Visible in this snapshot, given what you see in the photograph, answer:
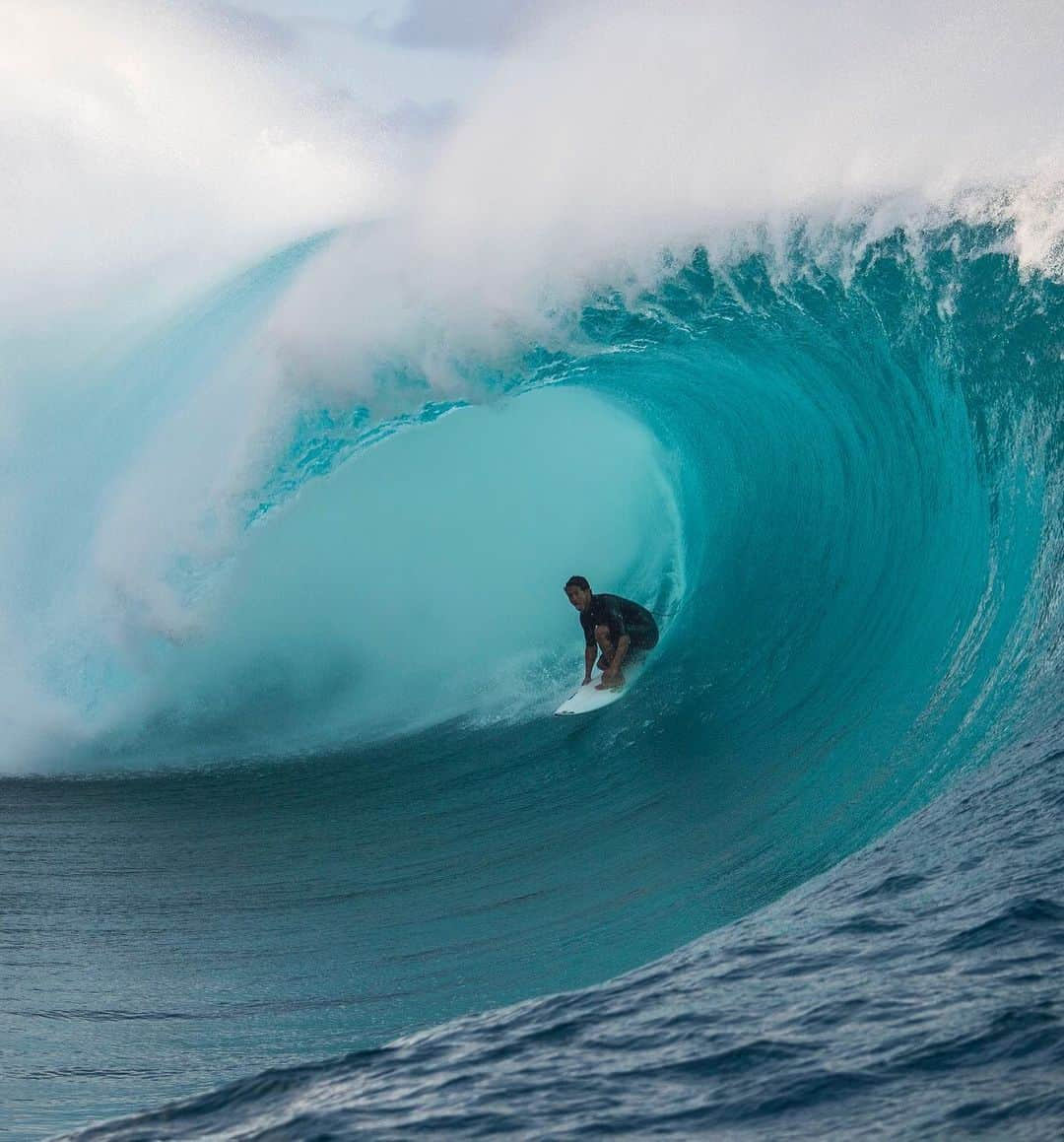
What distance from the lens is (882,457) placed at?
8.28m

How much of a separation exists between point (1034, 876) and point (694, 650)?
5.06 metres

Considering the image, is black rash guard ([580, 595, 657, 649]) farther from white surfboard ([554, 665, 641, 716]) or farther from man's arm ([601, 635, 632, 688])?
white surfboard ([554, 665, 641, 716])

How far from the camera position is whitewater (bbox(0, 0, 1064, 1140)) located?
9.13ft

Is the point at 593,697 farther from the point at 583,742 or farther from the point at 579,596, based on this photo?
the point at 579,596

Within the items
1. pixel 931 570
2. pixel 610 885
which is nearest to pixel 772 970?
pixel 610 885

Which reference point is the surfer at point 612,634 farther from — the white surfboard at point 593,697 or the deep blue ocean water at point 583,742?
→ the deep blue ocean water at point 583,742

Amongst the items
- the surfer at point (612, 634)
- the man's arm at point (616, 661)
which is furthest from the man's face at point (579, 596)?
the man's arm at point (616, 661)

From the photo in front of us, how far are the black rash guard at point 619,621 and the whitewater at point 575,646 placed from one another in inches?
14.3

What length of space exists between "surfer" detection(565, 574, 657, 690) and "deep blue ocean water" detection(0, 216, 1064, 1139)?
204mm

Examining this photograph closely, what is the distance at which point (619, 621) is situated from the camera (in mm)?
7887

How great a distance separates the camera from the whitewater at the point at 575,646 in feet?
9.13

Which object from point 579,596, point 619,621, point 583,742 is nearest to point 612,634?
point 619,621

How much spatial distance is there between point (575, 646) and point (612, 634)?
134 cm

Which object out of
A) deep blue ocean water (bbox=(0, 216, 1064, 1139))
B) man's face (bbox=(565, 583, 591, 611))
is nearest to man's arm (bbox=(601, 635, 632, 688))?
deep blue ocean water (bbox=(0, 216, 1064, 1139))
